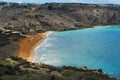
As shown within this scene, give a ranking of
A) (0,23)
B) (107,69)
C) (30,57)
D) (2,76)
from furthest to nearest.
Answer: (0,23)
(30,57)
(107,69)
(2,76)

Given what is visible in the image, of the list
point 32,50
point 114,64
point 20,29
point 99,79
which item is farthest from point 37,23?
point 99,79

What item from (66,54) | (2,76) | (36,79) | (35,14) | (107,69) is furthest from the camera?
(35,14)

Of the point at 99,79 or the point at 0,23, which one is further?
the point at 0,23

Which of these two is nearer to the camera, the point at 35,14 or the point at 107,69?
the point at 107,69

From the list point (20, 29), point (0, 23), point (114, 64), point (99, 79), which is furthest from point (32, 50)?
point (0, 23)

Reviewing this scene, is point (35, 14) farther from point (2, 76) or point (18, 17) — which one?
point (2, 76)

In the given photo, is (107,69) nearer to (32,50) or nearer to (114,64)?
(114,64)

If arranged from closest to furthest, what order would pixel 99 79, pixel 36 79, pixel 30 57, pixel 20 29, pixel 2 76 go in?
1. pixel 36 79
2. pixel 2 76
3. pixel 99 79
4. pixel 30 57
5. pixel 20 29

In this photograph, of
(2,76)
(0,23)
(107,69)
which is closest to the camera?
(2,76)
